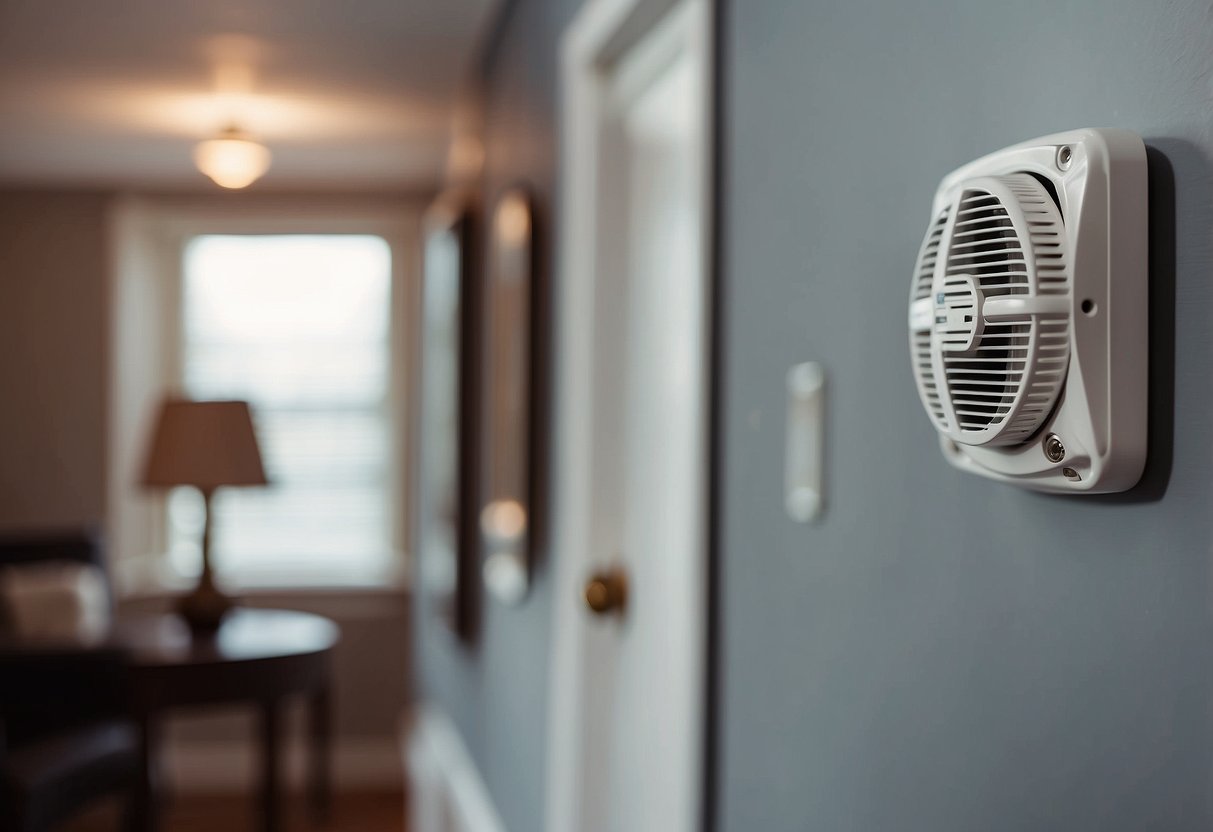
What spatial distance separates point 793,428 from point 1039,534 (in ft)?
1.17

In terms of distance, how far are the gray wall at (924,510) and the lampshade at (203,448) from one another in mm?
2435

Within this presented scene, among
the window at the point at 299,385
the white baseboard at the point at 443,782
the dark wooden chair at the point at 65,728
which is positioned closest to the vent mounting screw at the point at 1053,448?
the white baseboard at the point at 443,782

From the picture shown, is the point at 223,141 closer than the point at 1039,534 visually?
No

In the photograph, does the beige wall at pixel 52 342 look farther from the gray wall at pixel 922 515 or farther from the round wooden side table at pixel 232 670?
the gray wall at pixel 922 515

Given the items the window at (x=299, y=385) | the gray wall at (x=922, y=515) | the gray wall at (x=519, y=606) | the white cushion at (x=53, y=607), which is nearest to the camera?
the gray wall at (x=922, y=515)

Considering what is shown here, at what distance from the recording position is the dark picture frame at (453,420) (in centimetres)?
308

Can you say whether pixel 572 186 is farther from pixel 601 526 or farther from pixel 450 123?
pixel 450 123

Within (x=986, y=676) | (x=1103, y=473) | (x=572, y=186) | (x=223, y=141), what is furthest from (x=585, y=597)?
(x=223, y=141)

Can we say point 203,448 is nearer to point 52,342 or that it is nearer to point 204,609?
point 204,609

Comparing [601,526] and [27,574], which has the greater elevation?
[601,526]

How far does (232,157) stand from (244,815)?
249cm

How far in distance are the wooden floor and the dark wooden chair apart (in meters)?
0.61

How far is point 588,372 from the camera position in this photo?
5.88 ft

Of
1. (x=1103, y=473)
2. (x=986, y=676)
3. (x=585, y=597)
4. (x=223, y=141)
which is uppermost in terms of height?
(x=223, y=141)
